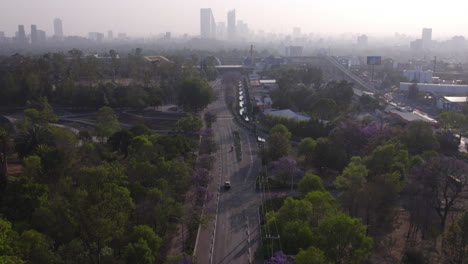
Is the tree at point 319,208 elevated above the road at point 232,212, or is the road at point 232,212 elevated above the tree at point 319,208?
the tree at point 319,208

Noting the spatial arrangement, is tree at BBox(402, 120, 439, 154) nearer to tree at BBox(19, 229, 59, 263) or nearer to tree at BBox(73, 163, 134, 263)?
tree at BBox(73, 163, 134, 263)

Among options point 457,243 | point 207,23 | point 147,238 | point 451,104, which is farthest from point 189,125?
point 207,23

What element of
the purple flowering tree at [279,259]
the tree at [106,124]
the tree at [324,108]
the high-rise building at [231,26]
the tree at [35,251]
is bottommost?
the purple flowering tree at [279,259]

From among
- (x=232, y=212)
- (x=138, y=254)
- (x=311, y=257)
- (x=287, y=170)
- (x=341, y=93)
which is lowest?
(x=232, y=212)

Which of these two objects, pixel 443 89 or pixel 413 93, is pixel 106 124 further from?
pixel 443 89

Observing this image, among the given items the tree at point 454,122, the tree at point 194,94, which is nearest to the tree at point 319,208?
the tree at point 454,122

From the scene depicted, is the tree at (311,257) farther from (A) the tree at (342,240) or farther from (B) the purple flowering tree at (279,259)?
(A) the tree at (342,240)

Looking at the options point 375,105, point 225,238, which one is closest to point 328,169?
point 225,238

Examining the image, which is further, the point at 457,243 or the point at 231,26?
the point at 231,26

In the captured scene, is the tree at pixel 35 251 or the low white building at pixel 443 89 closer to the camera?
the tree at pixel 35 251
